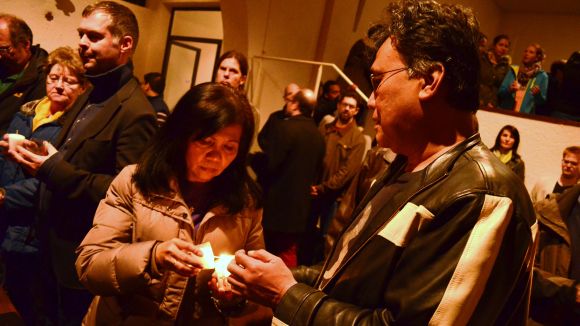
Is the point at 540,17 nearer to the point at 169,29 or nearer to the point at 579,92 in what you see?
the point at 579,92

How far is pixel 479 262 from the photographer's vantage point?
955mm

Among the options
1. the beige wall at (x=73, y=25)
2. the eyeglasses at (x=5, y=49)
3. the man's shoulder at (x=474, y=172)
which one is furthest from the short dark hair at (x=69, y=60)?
the beige wall at (x=73, y=25)

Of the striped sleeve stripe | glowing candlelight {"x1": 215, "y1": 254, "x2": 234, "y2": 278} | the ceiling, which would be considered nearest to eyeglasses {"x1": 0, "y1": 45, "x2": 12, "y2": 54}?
glowing candlelight {"x1": 215, "y1": 254, "x2": 234, "y2": 278}

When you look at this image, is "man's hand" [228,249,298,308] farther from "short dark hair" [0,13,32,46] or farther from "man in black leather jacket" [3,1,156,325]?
"short dark hair" [0,13,32,46]

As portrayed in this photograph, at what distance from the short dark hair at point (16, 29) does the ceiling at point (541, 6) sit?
35.5 feet

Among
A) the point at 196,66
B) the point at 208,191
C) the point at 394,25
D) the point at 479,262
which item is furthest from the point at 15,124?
the point at 196,66

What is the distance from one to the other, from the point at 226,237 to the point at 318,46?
5559 mm

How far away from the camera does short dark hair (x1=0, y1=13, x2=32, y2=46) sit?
321 centimetres

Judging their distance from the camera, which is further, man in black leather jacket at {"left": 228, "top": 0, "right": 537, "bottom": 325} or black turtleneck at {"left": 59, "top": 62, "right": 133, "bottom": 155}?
black turtleneck at {"left": 59, "top": 62, "right": 133, "bottom": 155}

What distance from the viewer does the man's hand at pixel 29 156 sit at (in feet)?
6.68

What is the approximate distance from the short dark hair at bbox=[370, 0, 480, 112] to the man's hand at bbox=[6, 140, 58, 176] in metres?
1.72

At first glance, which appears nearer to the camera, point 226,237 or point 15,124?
point 226,237

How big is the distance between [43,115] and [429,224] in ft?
8.16

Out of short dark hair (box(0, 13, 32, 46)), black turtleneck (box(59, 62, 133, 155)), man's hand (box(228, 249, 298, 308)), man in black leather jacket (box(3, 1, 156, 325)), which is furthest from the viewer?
short dark hair (box(0, 13, 32, 46))
